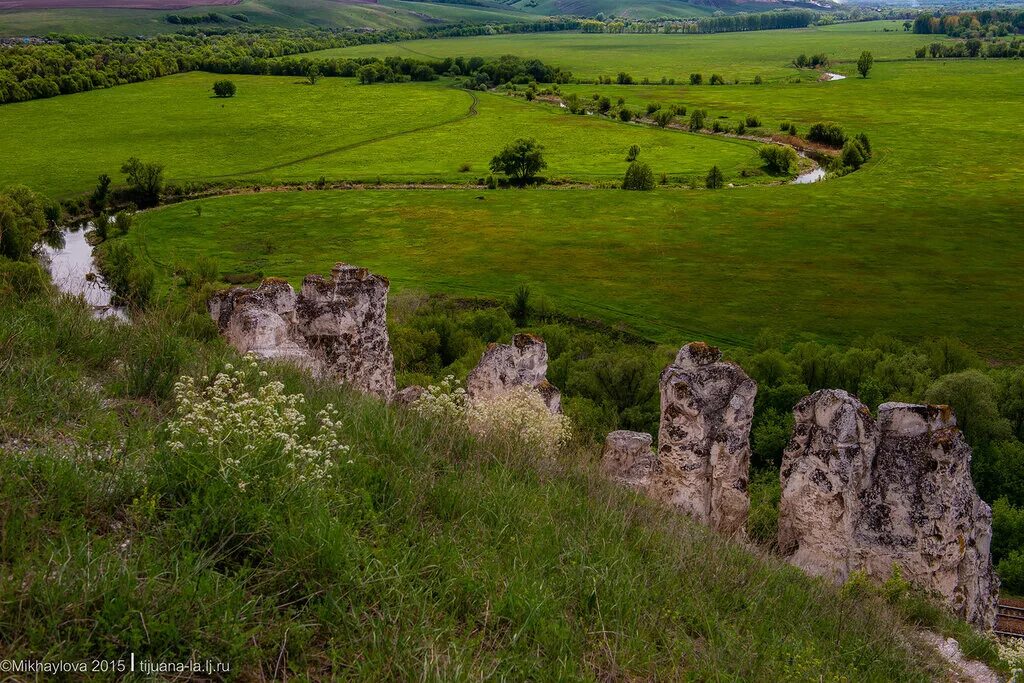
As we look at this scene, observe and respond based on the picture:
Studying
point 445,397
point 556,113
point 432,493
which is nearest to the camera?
point 432,493

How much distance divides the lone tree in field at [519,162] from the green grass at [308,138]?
3.38m

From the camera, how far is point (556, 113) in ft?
495

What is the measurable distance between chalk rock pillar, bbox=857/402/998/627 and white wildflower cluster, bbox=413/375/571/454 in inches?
296

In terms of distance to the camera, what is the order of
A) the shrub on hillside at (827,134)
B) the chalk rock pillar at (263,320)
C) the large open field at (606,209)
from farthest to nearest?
the shrub on hillside at (827,134) < the large open field at (606,209) < the chalk rock pillar at (263,320)

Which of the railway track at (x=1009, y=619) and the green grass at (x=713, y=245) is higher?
the railway track at (x=1009, y=619)

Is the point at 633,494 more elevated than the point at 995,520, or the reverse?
the point at 633,494

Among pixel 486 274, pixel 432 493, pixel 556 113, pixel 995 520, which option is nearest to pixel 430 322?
pixel 486 274

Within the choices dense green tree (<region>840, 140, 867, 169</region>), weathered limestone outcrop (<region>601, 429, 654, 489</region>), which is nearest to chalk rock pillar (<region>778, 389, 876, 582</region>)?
weathered limestone outcrop (<region>601, 429, 654, 489</region>)

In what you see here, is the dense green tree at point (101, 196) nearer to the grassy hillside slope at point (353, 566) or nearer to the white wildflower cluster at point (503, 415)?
the white wildflower cluster at point (503, 415)

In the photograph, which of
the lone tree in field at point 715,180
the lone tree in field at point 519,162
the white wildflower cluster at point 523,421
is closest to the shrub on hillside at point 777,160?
the lone tree in field at point 715,180

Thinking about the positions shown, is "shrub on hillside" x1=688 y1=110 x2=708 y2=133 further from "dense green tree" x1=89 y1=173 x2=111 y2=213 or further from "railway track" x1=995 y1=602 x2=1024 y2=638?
"railway track" x1=995 y1=602 x2=1024 y2=638

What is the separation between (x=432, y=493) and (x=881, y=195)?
336 feet

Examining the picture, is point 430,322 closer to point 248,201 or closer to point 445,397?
point 445,397

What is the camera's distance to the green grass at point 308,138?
364ft
